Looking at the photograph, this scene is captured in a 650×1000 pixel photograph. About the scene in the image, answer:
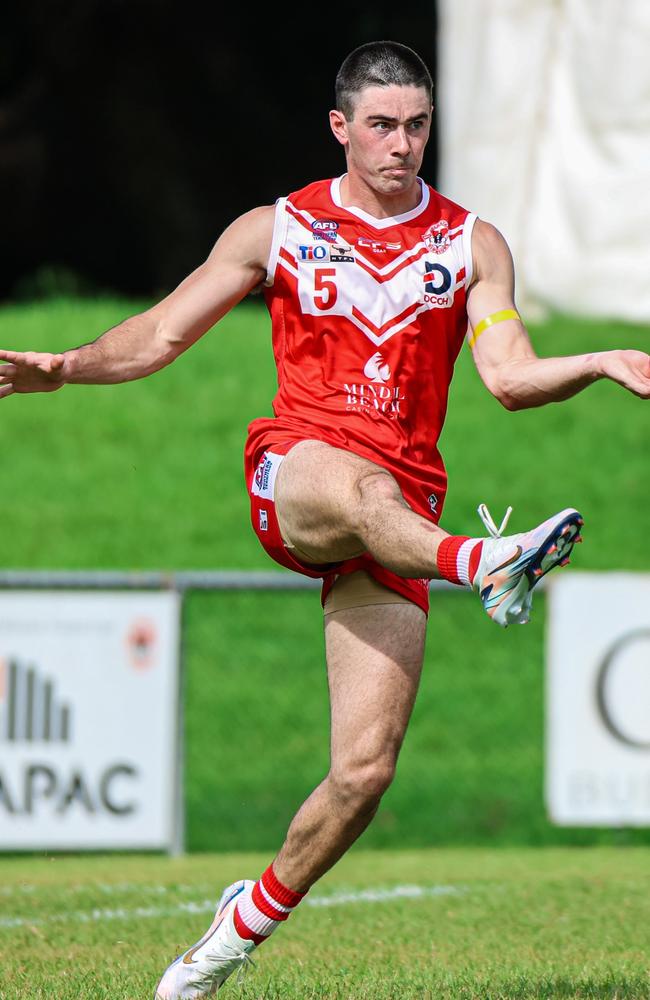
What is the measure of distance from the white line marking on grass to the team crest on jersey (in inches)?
128

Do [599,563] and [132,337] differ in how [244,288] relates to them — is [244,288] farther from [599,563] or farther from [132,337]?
→ [599,563]

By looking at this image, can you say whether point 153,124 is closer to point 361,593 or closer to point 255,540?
point 255,540

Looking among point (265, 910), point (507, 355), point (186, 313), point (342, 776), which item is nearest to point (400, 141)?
point (507, 355)

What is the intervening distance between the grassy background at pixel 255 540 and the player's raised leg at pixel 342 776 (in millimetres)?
5545

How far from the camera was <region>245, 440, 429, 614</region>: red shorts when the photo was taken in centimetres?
523

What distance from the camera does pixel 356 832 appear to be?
17.0 feet

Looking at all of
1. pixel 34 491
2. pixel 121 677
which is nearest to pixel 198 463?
pixel 34 491

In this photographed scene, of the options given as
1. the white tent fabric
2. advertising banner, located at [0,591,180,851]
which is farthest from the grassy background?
advertising banner, located at [0,591,180,851]

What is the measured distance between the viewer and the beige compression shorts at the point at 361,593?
5.25 metres

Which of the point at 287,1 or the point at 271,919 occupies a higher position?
the point at 287,1

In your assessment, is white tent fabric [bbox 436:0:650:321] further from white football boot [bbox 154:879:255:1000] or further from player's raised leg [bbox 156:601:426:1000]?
white football boot [bbox 154:879:255:1000]

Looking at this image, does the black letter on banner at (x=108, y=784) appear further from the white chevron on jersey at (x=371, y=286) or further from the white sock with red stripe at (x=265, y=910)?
the white chevron on jersey at (x=371, y=286)

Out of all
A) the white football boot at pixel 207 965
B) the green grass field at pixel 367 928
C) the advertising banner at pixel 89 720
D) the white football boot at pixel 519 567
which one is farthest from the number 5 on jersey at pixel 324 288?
the advertising banner at pixel 89 720

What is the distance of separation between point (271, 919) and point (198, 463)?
11454mm
